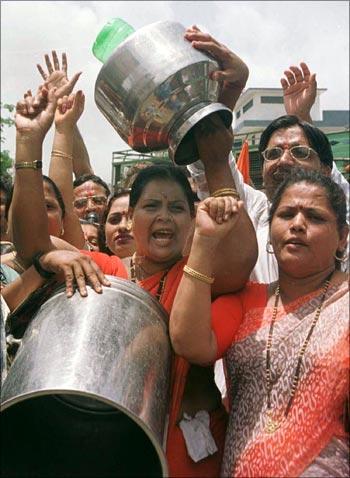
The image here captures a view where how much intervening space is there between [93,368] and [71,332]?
164 mm

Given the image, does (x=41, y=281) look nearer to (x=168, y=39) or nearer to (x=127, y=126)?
(x=127, y=126)

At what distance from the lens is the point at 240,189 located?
311 centimetres

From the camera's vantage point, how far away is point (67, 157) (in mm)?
3076

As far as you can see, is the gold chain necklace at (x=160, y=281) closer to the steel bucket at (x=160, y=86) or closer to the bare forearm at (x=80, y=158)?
the steel bucket at (x=160, y=86)

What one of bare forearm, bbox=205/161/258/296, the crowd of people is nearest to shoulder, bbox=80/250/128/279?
the crowd of people

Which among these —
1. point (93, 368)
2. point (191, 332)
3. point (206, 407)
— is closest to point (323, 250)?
point (191, 332)

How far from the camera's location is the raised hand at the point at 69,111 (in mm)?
2938

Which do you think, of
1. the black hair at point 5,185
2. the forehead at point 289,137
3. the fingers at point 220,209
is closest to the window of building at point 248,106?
the black hair at point 5,185

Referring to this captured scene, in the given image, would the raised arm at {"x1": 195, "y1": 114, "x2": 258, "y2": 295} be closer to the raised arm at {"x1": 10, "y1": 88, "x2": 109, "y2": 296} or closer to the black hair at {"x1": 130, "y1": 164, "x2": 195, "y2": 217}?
the black hair at {"x1": 130, "y1": 164, "x2": 195, "y2": 217}

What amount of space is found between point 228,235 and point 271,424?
65 centimetres

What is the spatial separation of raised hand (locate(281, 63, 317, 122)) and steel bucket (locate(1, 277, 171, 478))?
168 centimetres

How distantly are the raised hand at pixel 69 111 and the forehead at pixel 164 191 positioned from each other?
0.71 meters

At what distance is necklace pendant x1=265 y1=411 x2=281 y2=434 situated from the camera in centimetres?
179

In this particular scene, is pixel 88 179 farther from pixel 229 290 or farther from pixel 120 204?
pixel 229 290
